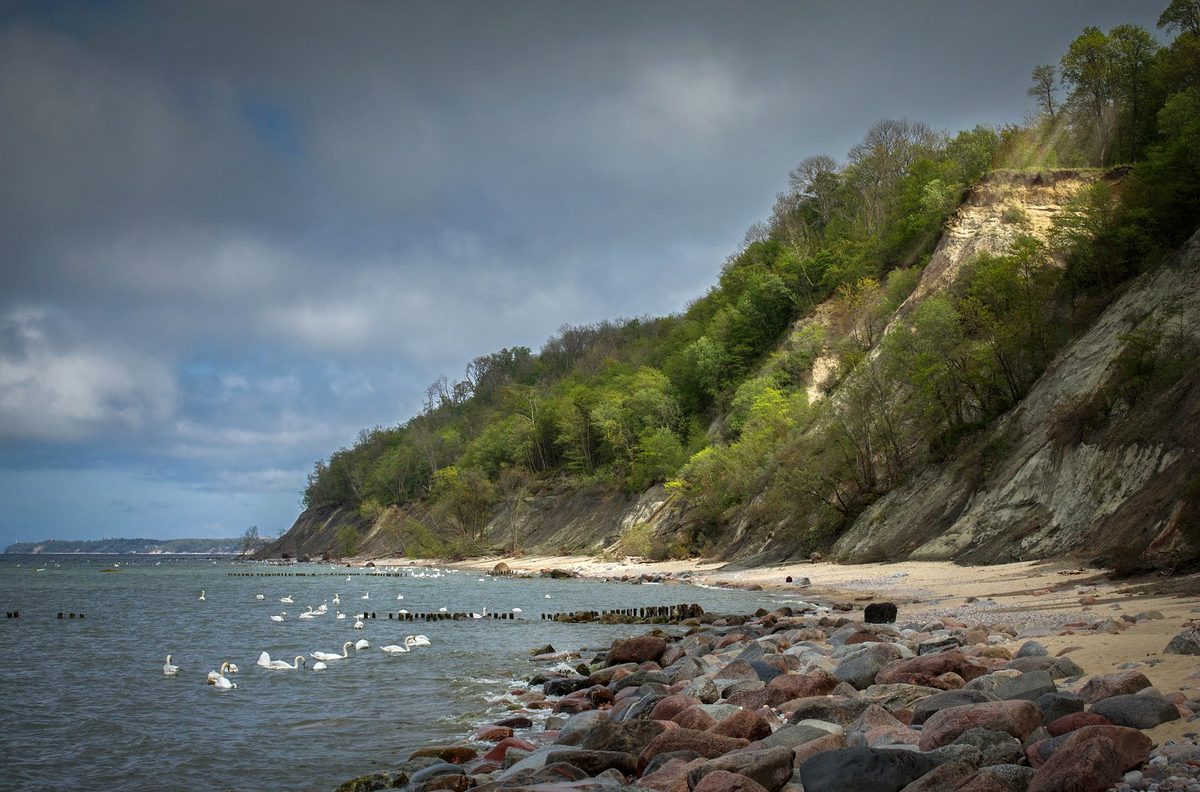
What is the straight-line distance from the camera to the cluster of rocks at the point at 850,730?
582 cm

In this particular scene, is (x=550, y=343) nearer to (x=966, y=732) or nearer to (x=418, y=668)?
(x=418, y=668)

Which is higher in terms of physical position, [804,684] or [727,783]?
[727,783]

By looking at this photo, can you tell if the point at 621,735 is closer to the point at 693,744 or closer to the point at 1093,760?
the point at 693,744

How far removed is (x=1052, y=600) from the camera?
16.8m

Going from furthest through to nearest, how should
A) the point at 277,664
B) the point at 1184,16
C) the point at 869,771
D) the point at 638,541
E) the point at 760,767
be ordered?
1. the point at 638,541
2. the point at 1184,16
3. the point at 277,664
4. the point at 760,767
5. the point at 869,771

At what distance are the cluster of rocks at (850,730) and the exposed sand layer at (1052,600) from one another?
1.85 feet

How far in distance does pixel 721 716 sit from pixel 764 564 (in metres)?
38.1

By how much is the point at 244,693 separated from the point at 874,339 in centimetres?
4696

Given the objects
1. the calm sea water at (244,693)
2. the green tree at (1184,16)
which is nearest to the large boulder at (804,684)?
the calm sea water at (244,693)

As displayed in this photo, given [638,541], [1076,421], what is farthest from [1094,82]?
[638,541]

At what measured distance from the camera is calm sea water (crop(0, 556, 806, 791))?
11212mm

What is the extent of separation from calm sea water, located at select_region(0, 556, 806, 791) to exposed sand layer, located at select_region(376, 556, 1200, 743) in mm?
4137

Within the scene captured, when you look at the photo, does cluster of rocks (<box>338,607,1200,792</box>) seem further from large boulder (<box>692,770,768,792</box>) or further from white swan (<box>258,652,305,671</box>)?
white swan (<box>258,652,305,671</box>)

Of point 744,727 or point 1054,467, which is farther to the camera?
point 1054,467
